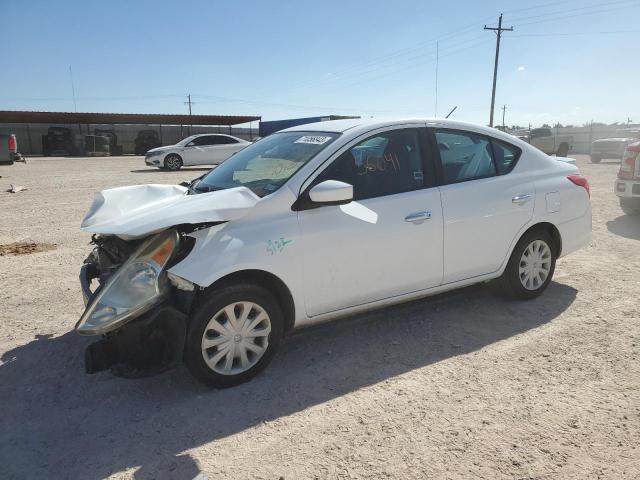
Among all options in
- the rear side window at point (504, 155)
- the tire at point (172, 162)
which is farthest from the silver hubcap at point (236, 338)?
the tire at point (172, 162)

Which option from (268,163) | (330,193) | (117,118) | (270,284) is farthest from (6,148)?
(117,118)

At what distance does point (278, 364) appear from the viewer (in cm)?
357

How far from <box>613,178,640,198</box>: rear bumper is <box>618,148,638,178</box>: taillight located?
0.37 feet

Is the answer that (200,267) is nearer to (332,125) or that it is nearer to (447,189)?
(332,125)

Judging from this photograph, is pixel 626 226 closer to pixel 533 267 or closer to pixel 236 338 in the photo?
pixel 533 267

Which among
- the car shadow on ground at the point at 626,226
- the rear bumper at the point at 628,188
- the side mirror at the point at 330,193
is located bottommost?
the car shadow on ground at the point at 626,226

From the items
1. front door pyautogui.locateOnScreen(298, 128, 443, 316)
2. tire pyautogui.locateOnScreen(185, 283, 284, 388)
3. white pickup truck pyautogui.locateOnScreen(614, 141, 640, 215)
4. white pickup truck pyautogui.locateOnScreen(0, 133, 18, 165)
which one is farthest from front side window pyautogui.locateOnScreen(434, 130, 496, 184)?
white pickup truck pyautogui.locateOnScreen(0, 133, 18, 165)

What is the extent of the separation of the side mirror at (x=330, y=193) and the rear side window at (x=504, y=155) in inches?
70.3

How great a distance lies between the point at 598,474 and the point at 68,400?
303 centimetres

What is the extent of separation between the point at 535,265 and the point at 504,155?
107 centimetres

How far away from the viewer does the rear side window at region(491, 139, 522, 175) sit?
→ 438 centimetres

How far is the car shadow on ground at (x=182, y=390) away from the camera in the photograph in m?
2.62

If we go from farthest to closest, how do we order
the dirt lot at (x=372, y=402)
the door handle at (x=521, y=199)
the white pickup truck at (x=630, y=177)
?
the white pickup truck at (x=630, y=177) < the door handle at (x=521, y=199) < the dirt lot at (x=372, y=402)

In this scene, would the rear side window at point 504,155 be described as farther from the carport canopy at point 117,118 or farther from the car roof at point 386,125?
the carport canopy at point 117,118
